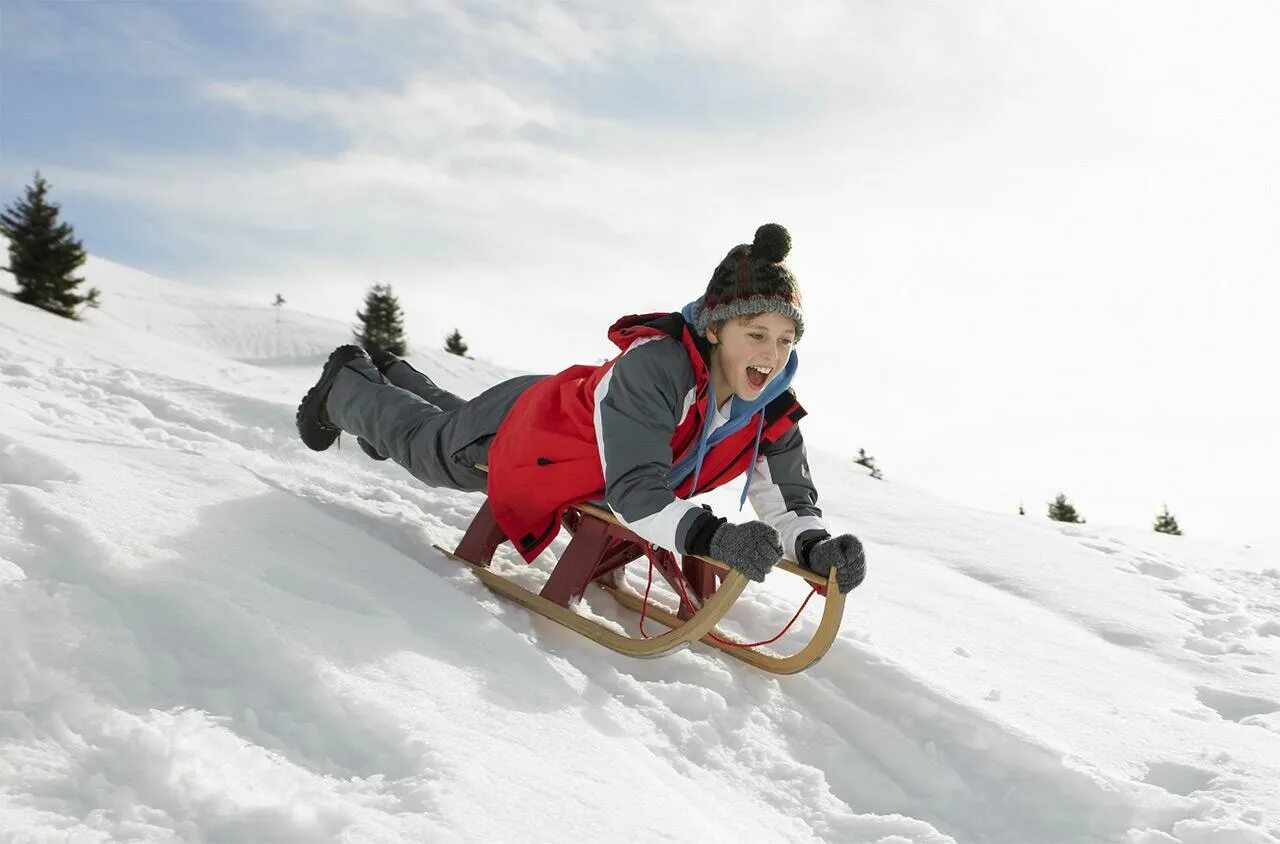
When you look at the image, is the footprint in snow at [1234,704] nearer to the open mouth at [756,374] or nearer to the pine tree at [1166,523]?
the open mouth at [756,374]

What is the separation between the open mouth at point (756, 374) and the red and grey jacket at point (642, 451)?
120mm

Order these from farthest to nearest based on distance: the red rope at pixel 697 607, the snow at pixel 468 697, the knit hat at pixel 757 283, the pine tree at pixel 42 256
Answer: the pine tree at pixel 42 256
the red rope at pixel 697 607
the knit hat at pixel 757 283
the snow at pixel 468 697

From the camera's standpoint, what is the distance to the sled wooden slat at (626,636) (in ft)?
8.20

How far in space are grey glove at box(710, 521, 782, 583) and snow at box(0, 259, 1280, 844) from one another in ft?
1.24

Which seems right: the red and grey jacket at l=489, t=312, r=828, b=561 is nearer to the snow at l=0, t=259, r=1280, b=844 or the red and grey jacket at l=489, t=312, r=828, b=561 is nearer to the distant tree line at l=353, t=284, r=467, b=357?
the snow at l=0, t=259, r=1280, b=844

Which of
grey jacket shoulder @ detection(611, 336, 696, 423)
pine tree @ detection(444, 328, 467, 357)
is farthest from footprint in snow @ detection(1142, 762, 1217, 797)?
pine tree @ detection(444, 328, 467, 357)

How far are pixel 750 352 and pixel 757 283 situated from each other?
194 mm

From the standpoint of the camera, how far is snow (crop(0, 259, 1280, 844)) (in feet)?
5.18

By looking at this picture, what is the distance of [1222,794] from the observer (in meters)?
2.31

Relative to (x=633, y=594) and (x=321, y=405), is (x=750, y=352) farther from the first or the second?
(x=321, y=405)

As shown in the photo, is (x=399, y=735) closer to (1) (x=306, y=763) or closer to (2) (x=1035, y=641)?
(1) (x=306, y=763)

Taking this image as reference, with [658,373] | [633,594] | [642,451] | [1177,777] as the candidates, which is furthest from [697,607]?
[1177,777]

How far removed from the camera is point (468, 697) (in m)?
2.04

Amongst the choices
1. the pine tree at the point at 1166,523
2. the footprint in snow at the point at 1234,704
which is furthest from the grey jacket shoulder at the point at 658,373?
the pine tree at the point at 1166,523
